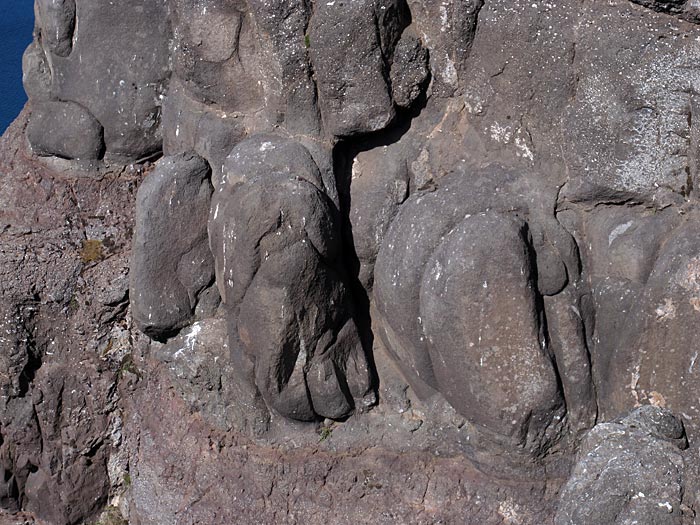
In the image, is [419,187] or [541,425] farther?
[419,187]

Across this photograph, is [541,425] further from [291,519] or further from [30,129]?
[30,129]

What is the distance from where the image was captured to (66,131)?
269 cm

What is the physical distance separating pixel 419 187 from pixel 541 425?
55 centimetres

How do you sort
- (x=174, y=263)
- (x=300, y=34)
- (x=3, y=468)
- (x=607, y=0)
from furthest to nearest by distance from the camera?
(x=3, y=468) → (x=174, y=263) → (x=300, y=34) → (x=607, y=0)

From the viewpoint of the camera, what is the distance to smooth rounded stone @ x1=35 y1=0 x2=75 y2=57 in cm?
260

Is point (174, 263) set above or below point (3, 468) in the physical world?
above

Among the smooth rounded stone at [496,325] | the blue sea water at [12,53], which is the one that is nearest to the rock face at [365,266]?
the smooth rounded stone at [496,325]

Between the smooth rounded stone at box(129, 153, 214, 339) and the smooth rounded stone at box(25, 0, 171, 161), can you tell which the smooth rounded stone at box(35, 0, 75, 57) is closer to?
the smooth rounded stone at box(25, 0, 171, 161)

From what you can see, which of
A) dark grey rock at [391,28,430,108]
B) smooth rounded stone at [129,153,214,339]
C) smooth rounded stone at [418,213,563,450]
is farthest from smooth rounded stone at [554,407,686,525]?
smooth rounded stone at [129,153,214,339]

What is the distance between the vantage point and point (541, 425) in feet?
7.01

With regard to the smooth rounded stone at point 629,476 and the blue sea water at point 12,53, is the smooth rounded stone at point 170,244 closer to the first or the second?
the smooth rounded stone at point 629,476

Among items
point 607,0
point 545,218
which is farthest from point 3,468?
point 607,0

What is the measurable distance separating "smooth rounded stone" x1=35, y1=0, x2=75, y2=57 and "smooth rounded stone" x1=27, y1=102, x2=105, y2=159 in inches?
5.4

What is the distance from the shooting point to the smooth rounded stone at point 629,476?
188 centimetres
